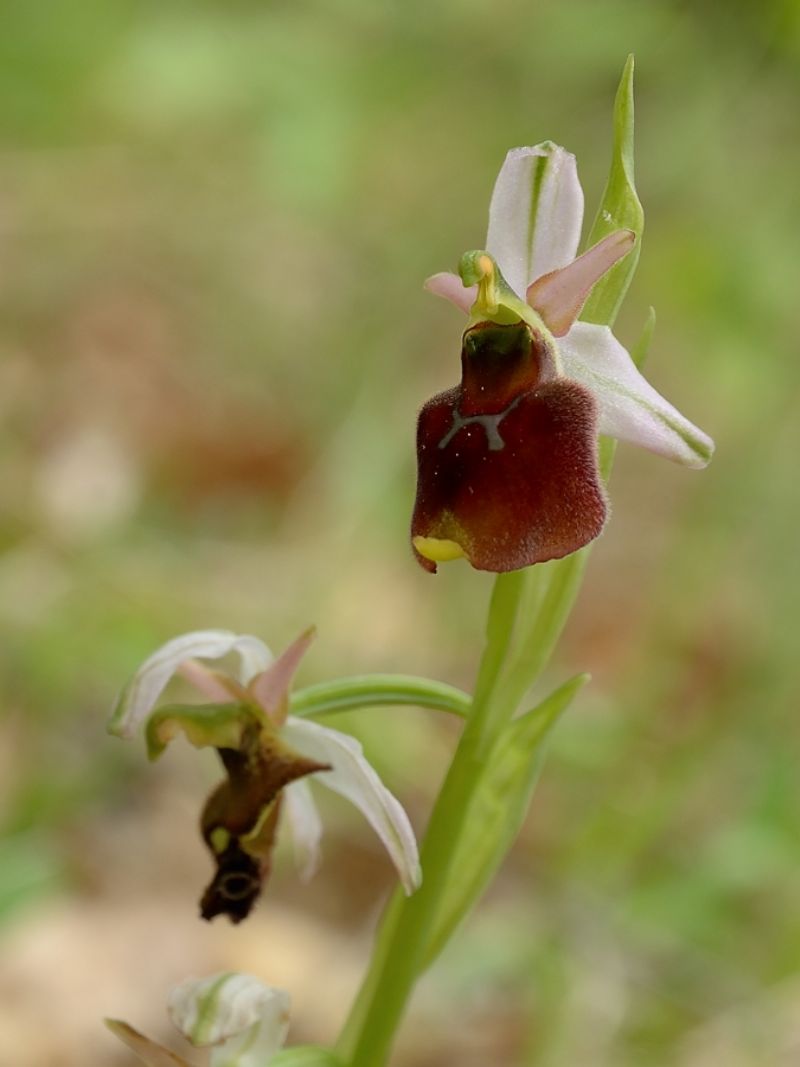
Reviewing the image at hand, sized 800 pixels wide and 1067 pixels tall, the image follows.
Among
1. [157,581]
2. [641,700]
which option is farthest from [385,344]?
[641,700]

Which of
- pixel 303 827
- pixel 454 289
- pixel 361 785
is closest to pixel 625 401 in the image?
pixel 454 289

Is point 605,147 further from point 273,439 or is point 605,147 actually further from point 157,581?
point 157,581

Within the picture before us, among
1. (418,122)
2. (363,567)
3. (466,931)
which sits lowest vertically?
(466,931)

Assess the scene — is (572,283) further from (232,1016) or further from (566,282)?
(232,1016)

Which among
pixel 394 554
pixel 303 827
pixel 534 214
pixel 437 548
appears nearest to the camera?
pixel 437 548

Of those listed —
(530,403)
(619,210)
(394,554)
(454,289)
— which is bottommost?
(530,403)

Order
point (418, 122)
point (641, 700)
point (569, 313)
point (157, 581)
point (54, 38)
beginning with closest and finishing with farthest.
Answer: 1. point (569, 313)
2. point (641, 700)
3. point (157, 581)
4. point (54, 38)
5. point (418, 122)
